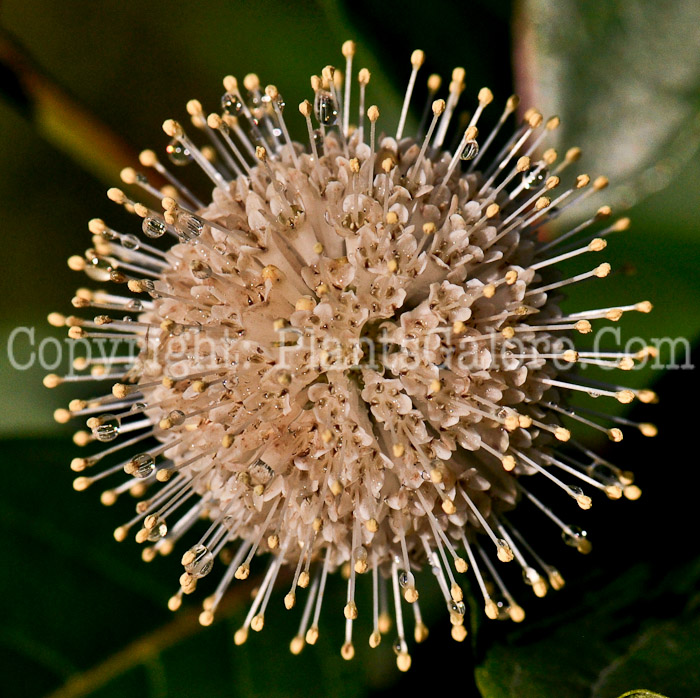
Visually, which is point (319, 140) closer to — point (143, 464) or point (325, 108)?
point (325, 108)

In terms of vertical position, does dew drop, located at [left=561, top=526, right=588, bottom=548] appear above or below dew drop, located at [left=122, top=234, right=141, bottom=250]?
below

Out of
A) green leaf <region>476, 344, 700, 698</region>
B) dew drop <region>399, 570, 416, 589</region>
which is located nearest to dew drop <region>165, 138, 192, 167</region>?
dew drop <region>399, 570, 416, 589</region>

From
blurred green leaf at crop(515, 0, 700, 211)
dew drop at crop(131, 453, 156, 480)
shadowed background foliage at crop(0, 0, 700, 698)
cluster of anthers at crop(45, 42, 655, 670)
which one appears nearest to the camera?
cluster of anthers at crop(45, 42, 655, 670)

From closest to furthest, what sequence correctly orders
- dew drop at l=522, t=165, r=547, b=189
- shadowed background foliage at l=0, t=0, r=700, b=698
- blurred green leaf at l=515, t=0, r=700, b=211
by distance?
dew drop at l=522, t=165, r=547, b=189 < shadowed background foliage at l=0, t=0, r=700, b=698 < blurred green leaf at l=515, t=0, r=700, b=211

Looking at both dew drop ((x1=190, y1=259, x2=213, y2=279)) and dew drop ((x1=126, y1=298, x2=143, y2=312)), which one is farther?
dew drop ((x1=126, y1=298, x2=143, y2=312))

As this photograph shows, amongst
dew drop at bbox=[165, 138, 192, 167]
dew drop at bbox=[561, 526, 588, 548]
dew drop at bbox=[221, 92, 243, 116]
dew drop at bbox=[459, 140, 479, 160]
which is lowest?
dew drop at bbox=[561, 526, 588, 548]

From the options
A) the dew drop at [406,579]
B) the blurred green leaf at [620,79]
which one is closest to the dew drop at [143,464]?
the dew drop at [406,579]

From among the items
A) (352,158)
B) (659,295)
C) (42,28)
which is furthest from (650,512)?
(42,28)

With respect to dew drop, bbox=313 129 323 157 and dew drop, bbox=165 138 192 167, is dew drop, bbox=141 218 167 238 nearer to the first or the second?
dew drop, bbox=165 138 192 167

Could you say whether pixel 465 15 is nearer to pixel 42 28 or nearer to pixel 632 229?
pixel 632 229
